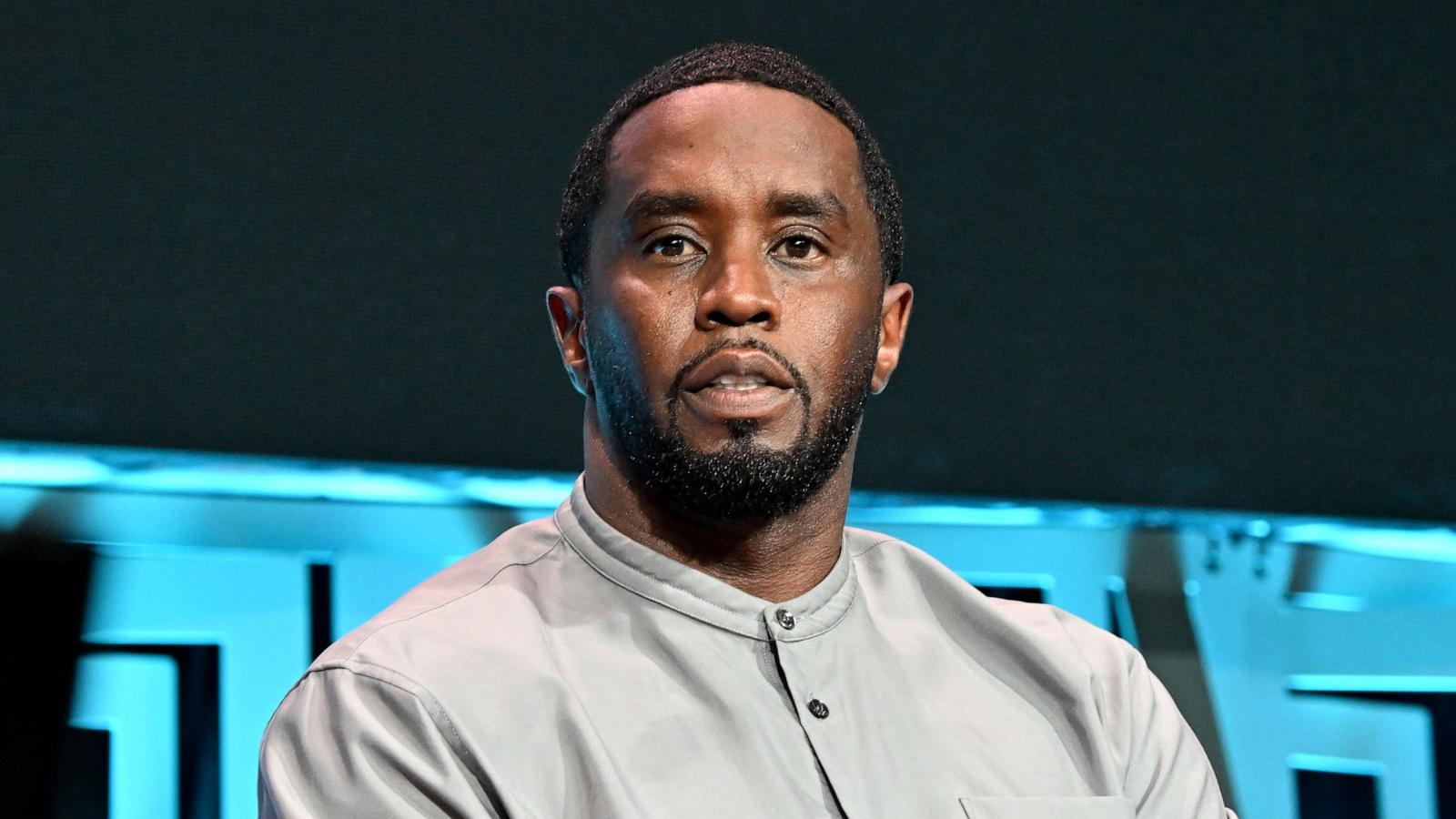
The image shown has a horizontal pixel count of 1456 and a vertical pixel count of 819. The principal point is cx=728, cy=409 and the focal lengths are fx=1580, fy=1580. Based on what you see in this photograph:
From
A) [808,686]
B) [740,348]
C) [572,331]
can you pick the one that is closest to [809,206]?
[740,348]

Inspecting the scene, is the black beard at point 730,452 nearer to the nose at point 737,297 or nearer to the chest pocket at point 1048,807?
the nose at point 737,297

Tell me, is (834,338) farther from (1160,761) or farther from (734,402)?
(1160,761)

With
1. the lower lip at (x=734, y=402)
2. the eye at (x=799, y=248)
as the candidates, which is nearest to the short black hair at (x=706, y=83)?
the eye at (x=799, y=248)

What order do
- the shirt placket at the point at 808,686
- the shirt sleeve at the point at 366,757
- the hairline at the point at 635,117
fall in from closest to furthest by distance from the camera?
the shirt sleeve at the point at 366,757 < the shirt placket at the point at 808,686 < the hairline at the point at 635,117

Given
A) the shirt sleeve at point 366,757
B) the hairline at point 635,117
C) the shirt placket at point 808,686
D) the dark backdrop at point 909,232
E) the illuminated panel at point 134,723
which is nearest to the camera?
the shirt sleeve at point 366,757

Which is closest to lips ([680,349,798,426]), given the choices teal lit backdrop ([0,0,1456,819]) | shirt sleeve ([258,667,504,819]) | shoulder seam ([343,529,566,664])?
shoulder seam ([343,529,566,664])

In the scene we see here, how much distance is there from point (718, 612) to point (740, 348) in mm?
221

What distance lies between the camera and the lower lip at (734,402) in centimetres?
125

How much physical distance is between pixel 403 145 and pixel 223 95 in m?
0.24

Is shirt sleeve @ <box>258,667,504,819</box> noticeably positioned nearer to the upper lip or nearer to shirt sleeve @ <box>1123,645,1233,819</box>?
the upper lip

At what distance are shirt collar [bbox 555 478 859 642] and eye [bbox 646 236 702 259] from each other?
23 cm

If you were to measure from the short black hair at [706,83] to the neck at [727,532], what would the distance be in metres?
0.18

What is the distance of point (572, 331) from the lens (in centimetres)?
144

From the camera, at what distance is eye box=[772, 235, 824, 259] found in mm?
1315
